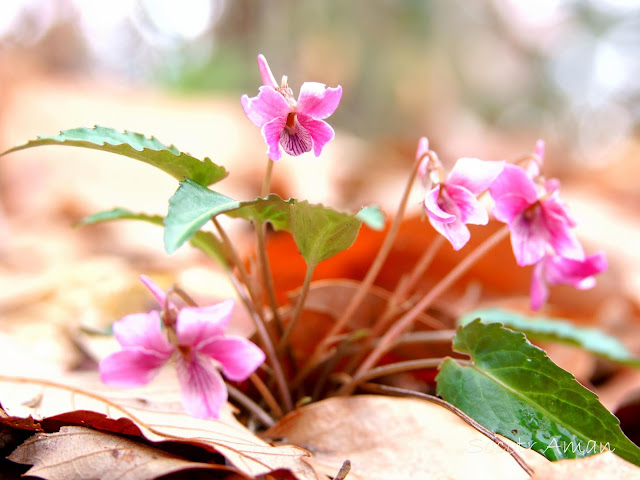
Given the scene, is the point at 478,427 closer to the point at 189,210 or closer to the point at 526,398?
the point at 526,398

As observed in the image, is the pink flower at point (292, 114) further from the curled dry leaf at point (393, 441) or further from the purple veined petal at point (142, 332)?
the curled dry leaf at point (393, 441)

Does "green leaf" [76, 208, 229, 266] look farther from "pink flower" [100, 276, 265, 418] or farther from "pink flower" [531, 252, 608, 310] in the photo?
"pink flower" [531, 252, 608, 310]

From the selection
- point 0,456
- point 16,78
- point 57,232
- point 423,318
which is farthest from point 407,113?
point 0,456

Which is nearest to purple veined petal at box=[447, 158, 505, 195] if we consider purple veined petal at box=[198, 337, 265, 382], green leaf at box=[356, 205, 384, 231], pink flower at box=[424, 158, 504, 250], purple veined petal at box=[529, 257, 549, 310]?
pink flower at box=[424, 158, 504, 250]

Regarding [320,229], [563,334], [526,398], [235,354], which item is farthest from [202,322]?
[563,334]

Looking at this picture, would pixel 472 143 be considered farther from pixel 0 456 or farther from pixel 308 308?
pixel 0 456

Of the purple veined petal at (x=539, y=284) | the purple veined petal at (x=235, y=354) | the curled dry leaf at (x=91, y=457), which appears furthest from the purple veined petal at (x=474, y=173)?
the curled dry leaf at (x=91, y=457)
